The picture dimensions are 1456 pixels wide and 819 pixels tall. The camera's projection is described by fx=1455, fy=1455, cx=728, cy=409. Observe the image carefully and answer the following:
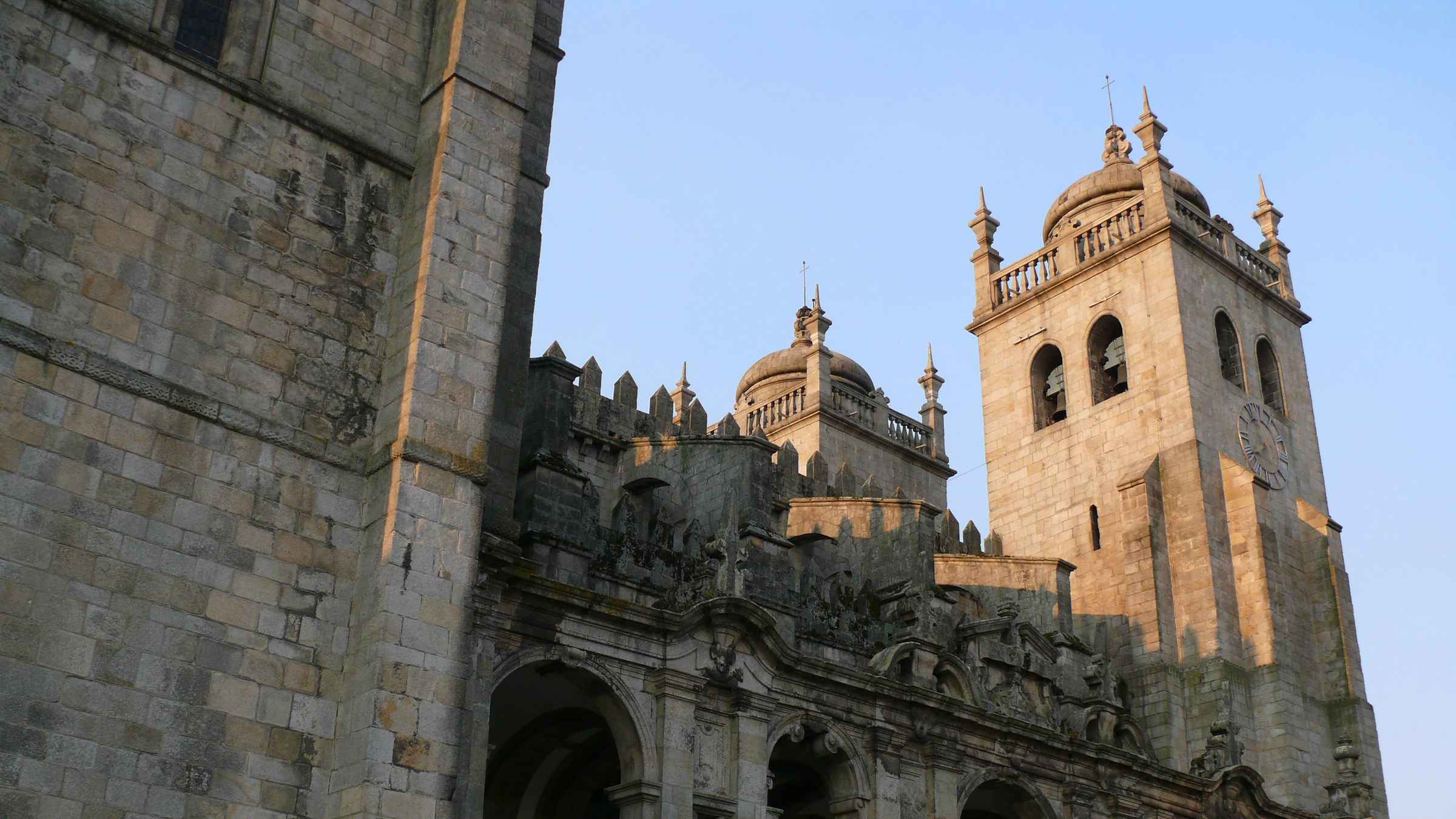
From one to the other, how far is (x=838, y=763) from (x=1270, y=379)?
20.3m

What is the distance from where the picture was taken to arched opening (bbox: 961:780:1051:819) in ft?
68.3

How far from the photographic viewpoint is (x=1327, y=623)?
3064 centimetres

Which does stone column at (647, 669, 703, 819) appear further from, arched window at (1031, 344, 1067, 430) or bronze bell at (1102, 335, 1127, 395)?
arched window at (1031, 344, 1067, 430)

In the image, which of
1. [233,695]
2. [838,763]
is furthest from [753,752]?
[233,695]

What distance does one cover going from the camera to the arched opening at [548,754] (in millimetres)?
17922

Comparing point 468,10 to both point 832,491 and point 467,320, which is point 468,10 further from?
point 832,491

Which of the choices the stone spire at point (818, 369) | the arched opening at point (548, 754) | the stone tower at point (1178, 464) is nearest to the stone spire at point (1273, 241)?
the stone tower at point (1178, 464)

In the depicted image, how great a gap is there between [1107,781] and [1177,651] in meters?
8.16

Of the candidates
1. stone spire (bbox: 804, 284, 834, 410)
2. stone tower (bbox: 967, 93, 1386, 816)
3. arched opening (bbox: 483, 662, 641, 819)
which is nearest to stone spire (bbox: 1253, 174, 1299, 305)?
stone tower (bbox: 967, 93, 1386, 816)

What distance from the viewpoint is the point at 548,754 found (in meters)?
19.6

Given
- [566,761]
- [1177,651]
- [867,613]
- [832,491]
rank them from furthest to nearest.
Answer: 1. [832,491]
2. [1177,651]
3. [867,613]
4. [566,761]

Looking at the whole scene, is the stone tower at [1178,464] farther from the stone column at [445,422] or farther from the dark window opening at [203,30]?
the dark window opening at [203,30]

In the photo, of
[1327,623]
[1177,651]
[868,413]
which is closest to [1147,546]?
[1177,651]

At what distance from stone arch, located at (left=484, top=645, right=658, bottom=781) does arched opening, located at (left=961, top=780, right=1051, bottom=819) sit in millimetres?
6111
